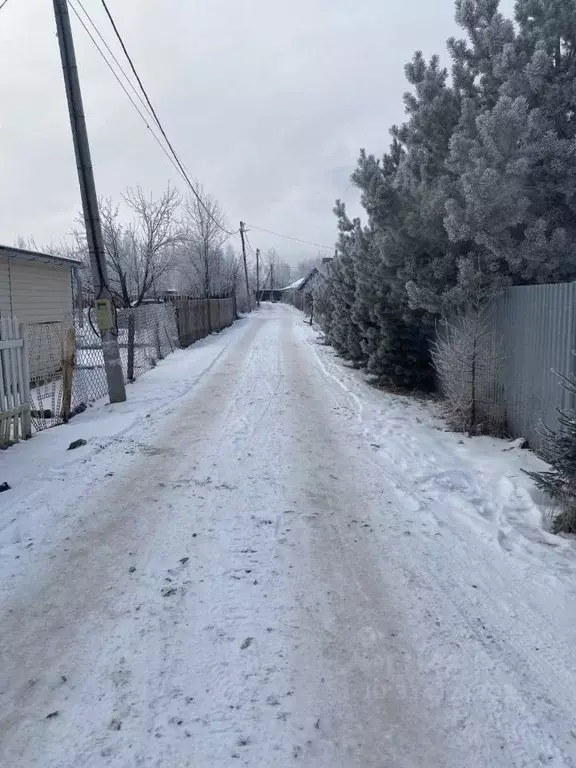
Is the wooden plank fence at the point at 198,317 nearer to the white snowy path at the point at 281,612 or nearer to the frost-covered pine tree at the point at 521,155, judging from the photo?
the frost-covered pine tree at the point at 521,155

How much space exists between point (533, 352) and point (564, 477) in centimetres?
230

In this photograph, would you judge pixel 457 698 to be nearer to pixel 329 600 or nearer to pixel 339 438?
pixel 329 600

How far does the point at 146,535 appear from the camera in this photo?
3.98 m

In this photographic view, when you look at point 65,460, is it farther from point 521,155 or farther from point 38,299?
point 38,299

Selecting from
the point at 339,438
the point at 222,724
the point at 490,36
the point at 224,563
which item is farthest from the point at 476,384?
the point at 222,724

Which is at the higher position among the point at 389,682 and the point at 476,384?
the point at 476,384

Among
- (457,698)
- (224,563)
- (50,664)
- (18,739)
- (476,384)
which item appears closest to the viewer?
(18,739)

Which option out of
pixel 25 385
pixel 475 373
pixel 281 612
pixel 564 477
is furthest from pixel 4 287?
pixel 564 477

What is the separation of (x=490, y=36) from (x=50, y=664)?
832 cm

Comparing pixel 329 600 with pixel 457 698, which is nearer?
pixel 457 698

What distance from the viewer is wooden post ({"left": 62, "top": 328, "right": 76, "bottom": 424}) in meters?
7.48

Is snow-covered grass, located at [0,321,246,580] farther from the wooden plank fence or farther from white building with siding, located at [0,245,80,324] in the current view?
the wooden plank fence

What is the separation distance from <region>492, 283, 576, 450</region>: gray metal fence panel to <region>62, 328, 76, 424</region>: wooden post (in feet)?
19.4

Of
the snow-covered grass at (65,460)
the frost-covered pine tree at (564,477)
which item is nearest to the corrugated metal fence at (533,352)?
the frost-covered pine tree at (564,477)
